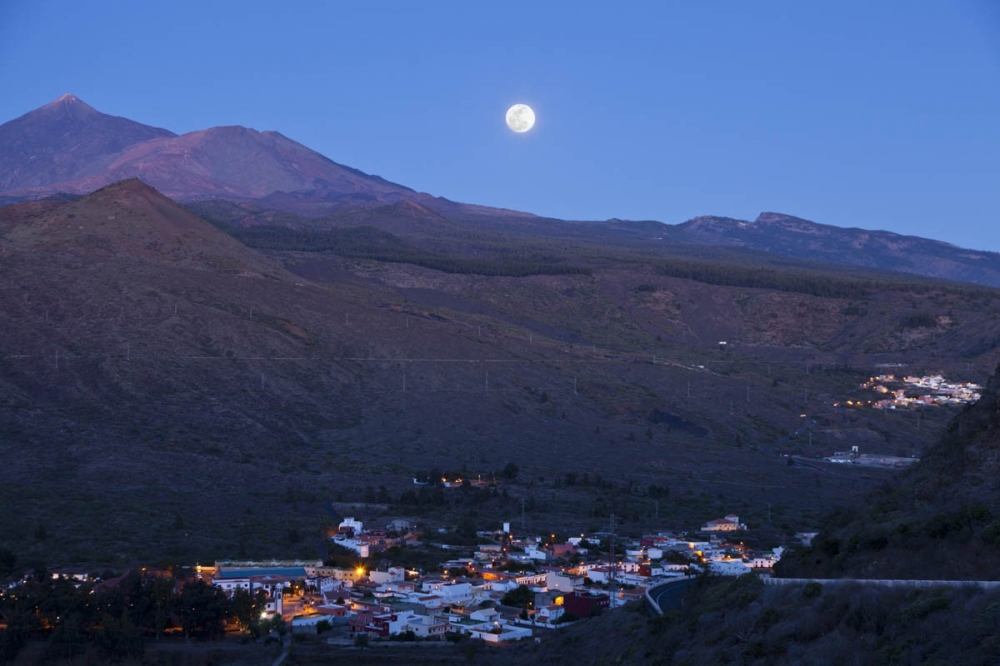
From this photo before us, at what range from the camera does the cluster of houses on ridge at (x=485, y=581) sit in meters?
24.6

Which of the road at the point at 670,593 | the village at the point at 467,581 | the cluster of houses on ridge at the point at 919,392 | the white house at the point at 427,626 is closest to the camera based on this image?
the road at the point at 670,593

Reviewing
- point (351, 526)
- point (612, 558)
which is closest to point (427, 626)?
point (612, 558)

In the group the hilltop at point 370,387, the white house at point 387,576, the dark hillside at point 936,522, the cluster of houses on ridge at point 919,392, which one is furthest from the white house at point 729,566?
the cluster of houses on ridge at point 919,392

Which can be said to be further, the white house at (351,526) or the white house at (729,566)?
the white house at (351,526)

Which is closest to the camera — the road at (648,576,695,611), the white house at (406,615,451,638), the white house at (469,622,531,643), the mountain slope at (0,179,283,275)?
the road at (648,576,695,611)

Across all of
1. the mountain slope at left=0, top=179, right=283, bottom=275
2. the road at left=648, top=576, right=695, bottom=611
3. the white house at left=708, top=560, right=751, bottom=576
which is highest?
the mountain slope at left=0, top=179, right=283, bottom=275

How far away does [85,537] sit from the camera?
103 ft

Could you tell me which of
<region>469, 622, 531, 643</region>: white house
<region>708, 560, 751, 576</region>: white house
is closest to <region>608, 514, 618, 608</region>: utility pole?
<region>469, 622, 531, 643</region>: white house

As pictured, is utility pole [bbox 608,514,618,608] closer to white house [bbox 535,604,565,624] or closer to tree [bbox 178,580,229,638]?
white house [bbox 535,604,565,624]

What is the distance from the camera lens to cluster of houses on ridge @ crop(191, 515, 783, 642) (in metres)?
24.6

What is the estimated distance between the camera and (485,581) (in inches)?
1145

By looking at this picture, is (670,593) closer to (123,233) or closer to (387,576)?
(387,576)

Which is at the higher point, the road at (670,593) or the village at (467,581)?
the road at (670,593)

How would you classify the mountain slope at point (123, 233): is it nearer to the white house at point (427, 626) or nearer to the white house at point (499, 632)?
the white house at point (427, 626)
